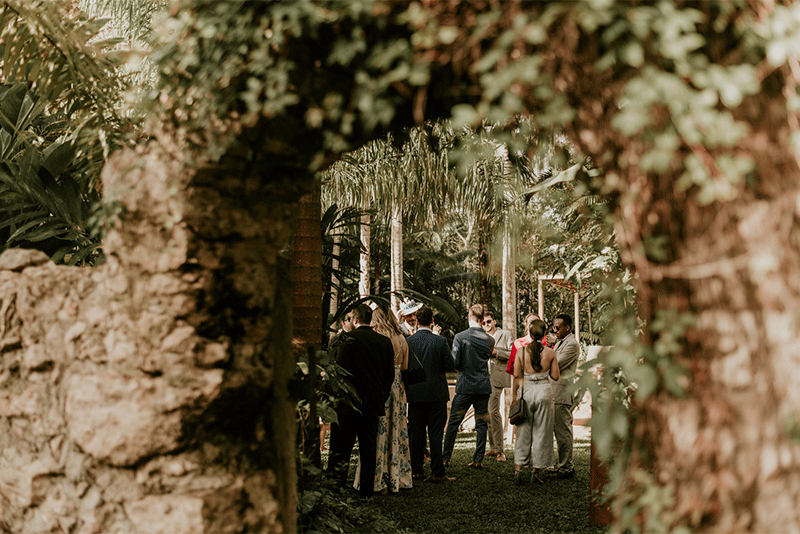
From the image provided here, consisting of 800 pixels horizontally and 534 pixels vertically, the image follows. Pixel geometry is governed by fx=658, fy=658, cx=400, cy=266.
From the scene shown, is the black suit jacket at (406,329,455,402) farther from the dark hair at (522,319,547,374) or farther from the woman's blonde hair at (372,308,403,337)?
the dark hair at (522,319,547,374)

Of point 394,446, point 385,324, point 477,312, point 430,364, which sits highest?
point 477,312

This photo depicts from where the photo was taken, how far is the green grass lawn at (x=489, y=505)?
567 cm

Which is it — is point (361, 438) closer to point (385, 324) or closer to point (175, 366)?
point (385, 324)

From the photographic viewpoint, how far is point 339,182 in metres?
13.5

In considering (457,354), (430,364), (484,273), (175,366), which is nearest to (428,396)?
(430,364)

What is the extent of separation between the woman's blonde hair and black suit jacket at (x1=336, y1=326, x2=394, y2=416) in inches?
22.6

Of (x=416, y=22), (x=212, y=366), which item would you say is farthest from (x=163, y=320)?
(x=416, y=22)

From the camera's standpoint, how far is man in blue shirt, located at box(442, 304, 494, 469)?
317 inches

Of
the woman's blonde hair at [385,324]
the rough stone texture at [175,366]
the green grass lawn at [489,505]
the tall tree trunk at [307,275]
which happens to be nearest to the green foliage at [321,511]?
the green grass lawn at [489,505]

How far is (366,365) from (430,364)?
1340mm

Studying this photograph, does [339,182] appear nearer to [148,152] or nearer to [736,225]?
[148,152]

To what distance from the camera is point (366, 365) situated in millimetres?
6566

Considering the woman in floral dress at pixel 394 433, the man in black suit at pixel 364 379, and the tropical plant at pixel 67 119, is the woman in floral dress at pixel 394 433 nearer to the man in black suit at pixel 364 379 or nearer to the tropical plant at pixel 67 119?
the man in black suit at pixel 364 379

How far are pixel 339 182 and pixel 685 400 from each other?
12.0 metres
